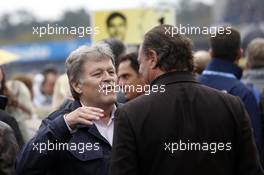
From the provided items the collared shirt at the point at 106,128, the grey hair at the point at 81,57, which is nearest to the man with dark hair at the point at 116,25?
the grey hair at the point at 81,57

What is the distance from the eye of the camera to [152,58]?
3869 millimetres

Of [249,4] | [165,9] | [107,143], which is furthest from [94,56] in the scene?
[249,4]

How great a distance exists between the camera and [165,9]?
8109mm

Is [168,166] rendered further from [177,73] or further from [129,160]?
[177,73]

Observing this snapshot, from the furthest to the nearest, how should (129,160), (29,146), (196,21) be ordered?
(196,21), (29,146), (129,160)

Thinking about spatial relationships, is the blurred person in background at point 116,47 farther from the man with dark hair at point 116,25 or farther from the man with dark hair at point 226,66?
the man with dark hair at point 116,25

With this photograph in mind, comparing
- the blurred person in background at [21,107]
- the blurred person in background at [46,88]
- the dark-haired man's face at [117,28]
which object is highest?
the dark-haired man's face at [117,28]

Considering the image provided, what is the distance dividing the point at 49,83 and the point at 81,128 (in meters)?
8.53

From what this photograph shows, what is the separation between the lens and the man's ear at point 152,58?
386 centimetres

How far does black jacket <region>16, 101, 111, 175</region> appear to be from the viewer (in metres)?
4.16

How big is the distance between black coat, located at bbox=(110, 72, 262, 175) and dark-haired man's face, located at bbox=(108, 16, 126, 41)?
4.26 m

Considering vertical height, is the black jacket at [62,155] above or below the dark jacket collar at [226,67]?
below

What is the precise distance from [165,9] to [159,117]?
4451mm

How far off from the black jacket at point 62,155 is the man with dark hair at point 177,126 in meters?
0.40
